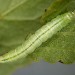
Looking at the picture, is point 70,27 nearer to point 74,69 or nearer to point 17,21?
point 17,21

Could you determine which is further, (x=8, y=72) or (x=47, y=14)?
(x=8, y=72)

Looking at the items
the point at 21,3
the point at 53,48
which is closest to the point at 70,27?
the point at 53,48

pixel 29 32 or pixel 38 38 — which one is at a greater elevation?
pixel 29 32

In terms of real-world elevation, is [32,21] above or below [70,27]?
above

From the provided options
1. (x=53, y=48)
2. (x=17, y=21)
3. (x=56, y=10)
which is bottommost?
(x=53, y=48)

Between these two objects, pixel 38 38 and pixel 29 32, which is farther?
pixel 29 32

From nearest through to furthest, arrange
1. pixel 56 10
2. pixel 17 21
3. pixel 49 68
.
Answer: pixel 56 10, pixel 17 21, pixel 49 68

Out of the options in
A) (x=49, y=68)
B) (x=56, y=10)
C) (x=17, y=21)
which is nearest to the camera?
(x=56, y=10)
